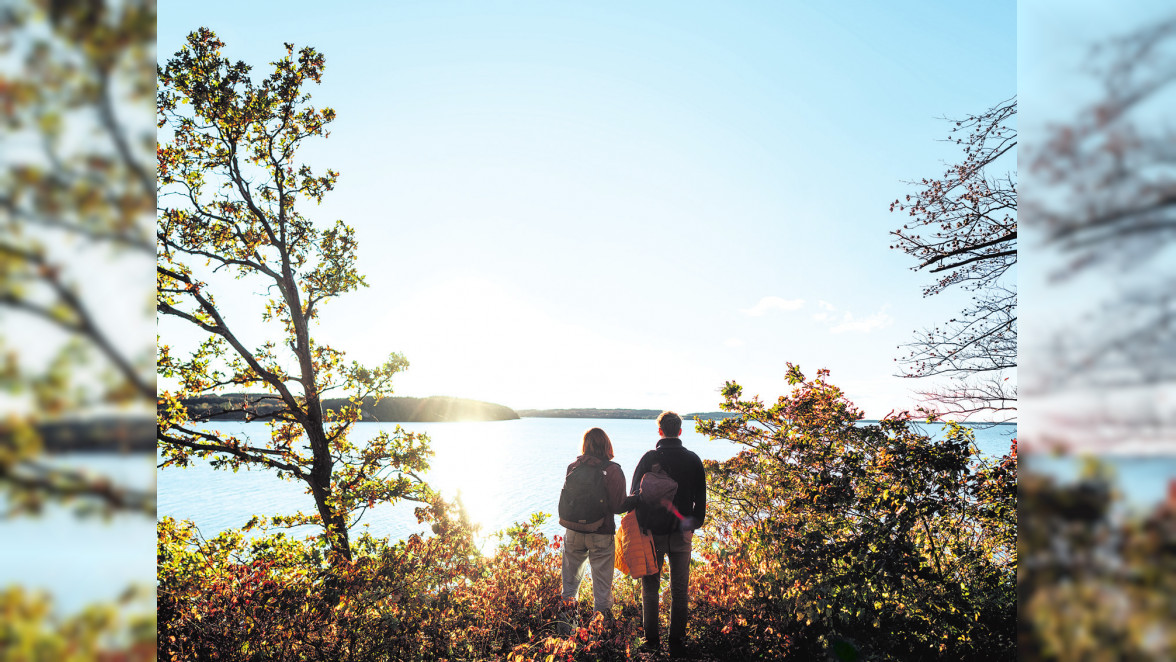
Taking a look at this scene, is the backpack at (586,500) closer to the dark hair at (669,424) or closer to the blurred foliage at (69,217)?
the dark hair at (669,424)

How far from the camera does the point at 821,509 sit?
14.6 ft

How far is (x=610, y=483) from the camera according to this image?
4.61 meters

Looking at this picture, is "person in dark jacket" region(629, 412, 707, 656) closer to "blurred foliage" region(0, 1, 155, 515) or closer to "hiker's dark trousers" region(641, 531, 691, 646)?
"hiker's dark trousers" region(641, 531, 691, 646)

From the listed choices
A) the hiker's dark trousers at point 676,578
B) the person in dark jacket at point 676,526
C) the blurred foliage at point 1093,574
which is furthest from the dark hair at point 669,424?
the blurred foliage at point 1093,574

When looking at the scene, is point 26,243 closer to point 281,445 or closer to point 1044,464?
point 1044,464

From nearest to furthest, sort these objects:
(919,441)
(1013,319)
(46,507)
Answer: (46,507)
(919,441)
(1013,319)

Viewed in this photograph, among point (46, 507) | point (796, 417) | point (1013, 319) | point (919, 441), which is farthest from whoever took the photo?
point (1013, 319)

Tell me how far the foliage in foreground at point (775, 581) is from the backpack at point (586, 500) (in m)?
0.78

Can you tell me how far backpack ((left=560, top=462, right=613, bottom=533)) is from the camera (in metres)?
4.59

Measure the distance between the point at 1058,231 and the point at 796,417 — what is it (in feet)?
13.8

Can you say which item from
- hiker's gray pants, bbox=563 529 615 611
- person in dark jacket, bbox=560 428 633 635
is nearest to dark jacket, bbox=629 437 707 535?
person in dark jacket, bbox=560 428 633 635

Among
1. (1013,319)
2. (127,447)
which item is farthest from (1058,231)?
(1013,319)

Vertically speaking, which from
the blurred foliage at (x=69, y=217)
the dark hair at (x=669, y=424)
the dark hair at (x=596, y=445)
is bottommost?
the dark hair at (x=596, y=445)

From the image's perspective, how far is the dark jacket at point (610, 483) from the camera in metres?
4.60
